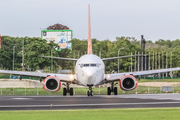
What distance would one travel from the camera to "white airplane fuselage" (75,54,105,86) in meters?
36.9

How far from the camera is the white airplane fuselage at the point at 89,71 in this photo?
121 ft

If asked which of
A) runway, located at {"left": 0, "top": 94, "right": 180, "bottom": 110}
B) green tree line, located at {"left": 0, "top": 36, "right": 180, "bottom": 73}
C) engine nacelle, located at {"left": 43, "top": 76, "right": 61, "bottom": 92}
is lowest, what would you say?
runway, located at {"left": 0, "top": 94, "right": 180, "bottom": 110}

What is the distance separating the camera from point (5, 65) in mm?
132875

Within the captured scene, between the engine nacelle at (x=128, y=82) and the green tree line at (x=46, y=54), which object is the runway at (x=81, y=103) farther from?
the green tree line at (x=46, y=54)

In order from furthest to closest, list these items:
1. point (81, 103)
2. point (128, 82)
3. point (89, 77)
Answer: point (128, 82) < point (89, 77) < point (81, 103)

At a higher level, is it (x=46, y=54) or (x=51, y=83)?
(x=46, y=54)

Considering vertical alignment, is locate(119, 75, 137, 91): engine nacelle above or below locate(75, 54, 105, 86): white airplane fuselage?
below

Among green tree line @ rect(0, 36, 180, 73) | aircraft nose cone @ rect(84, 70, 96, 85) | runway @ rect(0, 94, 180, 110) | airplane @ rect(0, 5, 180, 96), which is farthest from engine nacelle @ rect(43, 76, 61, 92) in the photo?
green tree line @ rect(0, 36, 180, 73)

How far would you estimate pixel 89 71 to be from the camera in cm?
3675

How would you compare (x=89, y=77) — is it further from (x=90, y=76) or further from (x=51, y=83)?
(x=51, y=83)

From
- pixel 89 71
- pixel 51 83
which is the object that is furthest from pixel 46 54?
pixel 89 71

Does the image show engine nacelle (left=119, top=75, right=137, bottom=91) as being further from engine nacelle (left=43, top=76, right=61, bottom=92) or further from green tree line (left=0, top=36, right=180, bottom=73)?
green tree line (left=0, top=36, right=180, bottom=73)

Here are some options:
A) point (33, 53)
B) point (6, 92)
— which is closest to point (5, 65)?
point (33, 53)

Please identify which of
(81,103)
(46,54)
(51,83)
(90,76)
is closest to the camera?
(81,103)
